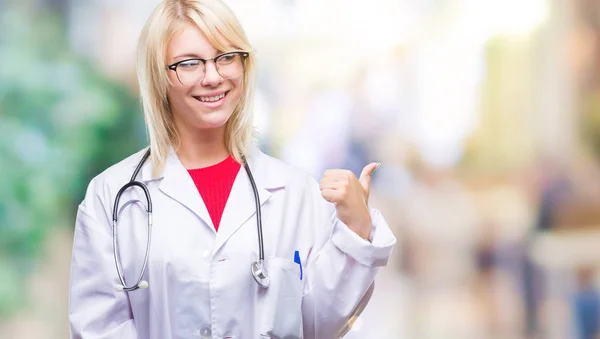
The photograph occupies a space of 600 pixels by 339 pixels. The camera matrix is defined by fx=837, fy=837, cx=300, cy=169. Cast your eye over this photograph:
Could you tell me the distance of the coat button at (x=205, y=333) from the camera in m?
1.30

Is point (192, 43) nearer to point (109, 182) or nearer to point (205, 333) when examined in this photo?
point (109, 182)

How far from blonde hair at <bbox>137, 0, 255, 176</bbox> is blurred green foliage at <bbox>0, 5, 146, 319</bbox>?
4.80 ft

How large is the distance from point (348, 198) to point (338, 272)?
0.12 metres

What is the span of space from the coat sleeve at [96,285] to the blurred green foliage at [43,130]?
1.49 metres

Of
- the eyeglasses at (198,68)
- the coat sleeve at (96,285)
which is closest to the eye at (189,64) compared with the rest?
the eyeglasses at (198,68)

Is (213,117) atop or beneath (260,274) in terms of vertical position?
atop

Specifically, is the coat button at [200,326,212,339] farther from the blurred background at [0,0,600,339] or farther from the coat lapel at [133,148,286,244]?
the blurred background at [0,0,600,339]

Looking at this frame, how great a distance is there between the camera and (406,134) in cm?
311

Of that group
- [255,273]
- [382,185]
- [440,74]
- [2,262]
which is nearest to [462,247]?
[382,185]

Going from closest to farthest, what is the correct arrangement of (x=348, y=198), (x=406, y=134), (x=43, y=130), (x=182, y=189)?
(x=348, y=198) → (x=182, y=189) → (x=43, y=130) → (x=406, y=134)

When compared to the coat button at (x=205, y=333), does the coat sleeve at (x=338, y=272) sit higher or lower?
higher

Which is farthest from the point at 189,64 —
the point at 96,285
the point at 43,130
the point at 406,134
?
the point at 406,134

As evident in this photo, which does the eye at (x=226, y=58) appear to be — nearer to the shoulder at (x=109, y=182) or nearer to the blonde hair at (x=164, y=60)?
→ the blonde hair at (x=164, y=60)

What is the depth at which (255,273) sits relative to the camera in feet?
4.22
